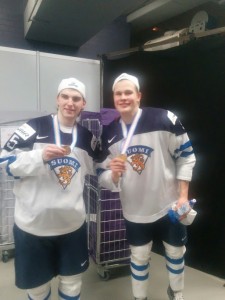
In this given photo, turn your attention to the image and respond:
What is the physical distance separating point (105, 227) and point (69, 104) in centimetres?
128

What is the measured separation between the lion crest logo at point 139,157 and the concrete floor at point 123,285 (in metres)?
1.13

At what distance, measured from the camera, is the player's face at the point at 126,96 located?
5.56 ft

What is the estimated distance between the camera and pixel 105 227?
2.39 meters

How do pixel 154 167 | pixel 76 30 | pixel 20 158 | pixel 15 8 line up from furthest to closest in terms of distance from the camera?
pixel 15 8, pixel 76 30, pixel 154 167, pixel 20 158

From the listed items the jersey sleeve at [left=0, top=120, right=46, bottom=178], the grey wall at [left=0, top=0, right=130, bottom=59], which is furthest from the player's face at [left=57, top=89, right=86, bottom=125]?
the grey wall at [left=0, top=0, right=130, bottom=59]

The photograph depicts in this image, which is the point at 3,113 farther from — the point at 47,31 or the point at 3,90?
the point at 47,31

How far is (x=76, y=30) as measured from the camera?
10.7 ft

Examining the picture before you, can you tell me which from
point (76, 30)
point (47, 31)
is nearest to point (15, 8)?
point (47, 31)

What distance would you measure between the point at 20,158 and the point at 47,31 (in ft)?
7.89

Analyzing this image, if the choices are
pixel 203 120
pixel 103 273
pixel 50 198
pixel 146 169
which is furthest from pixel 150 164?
pixel 103 273

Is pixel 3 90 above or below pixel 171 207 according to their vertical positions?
above

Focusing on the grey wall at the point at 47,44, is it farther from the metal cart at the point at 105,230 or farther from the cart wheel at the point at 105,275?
the cart wheel at the point at 105,275

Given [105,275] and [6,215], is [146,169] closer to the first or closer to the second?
[105,275]

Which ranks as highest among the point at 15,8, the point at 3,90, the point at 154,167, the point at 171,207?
the point at 15,8
